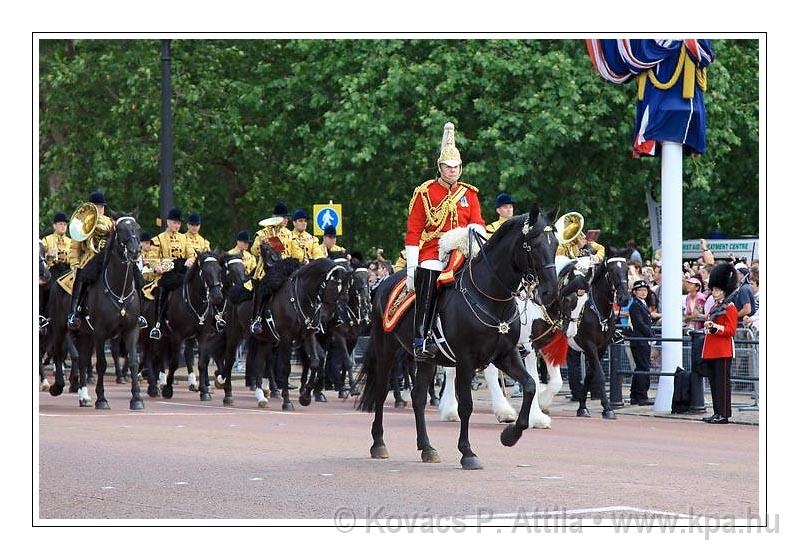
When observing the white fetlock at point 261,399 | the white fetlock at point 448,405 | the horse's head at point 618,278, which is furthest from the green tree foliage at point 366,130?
the white fetlock at point 448,405

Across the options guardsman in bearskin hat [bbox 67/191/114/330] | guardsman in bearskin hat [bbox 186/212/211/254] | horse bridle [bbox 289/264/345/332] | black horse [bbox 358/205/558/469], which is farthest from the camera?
guardsman in bearskin hat [bbox 186/212/211/254]

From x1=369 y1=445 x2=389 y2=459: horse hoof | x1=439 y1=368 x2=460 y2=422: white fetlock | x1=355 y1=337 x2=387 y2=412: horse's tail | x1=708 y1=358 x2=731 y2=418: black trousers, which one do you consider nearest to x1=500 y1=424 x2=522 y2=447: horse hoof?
x1=369 y1=445 x2=389 y2=459: horse hoof

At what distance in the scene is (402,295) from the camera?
15070mm

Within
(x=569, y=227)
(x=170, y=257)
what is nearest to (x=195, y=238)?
(x=170, y=257)

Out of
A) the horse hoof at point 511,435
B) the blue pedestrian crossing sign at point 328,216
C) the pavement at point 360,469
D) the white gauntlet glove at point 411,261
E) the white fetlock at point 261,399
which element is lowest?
the pavement at point 360,469

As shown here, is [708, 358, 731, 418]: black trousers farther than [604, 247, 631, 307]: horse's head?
No

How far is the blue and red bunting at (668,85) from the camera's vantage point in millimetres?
21703

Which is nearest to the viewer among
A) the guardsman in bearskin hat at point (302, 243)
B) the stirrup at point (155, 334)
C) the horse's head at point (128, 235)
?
the horse's head at point (128, 235)

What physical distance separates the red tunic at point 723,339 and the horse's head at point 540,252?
6880mm

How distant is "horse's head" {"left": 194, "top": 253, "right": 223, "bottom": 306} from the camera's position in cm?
2384

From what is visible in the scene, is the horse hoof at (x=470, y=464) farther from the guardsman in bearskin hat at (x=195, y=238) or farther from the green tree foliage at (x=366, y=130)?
the green tree foliage at (x=366, y=130)

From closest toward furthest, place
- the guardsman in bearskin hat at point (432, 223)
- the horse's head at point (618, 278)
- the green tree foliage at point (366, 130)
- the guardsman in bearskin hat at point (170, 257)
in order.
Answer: the guardsman in bearskin hat at point (432, 223)
the horse's head at point (618, 278)
the guardsman in bearskin hat at point (170, 257)
the green tree foliage at point (366, 130)

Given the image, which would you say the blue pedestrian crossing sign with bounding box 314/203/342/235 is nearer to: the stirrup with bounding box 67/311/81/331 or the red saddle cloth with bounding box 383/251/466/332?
the stirrup with bounding box 67/311/81/331

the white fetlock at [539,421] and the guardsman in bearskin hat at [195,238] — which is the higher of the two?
the guardsman in bearskin hat at [195,238]
